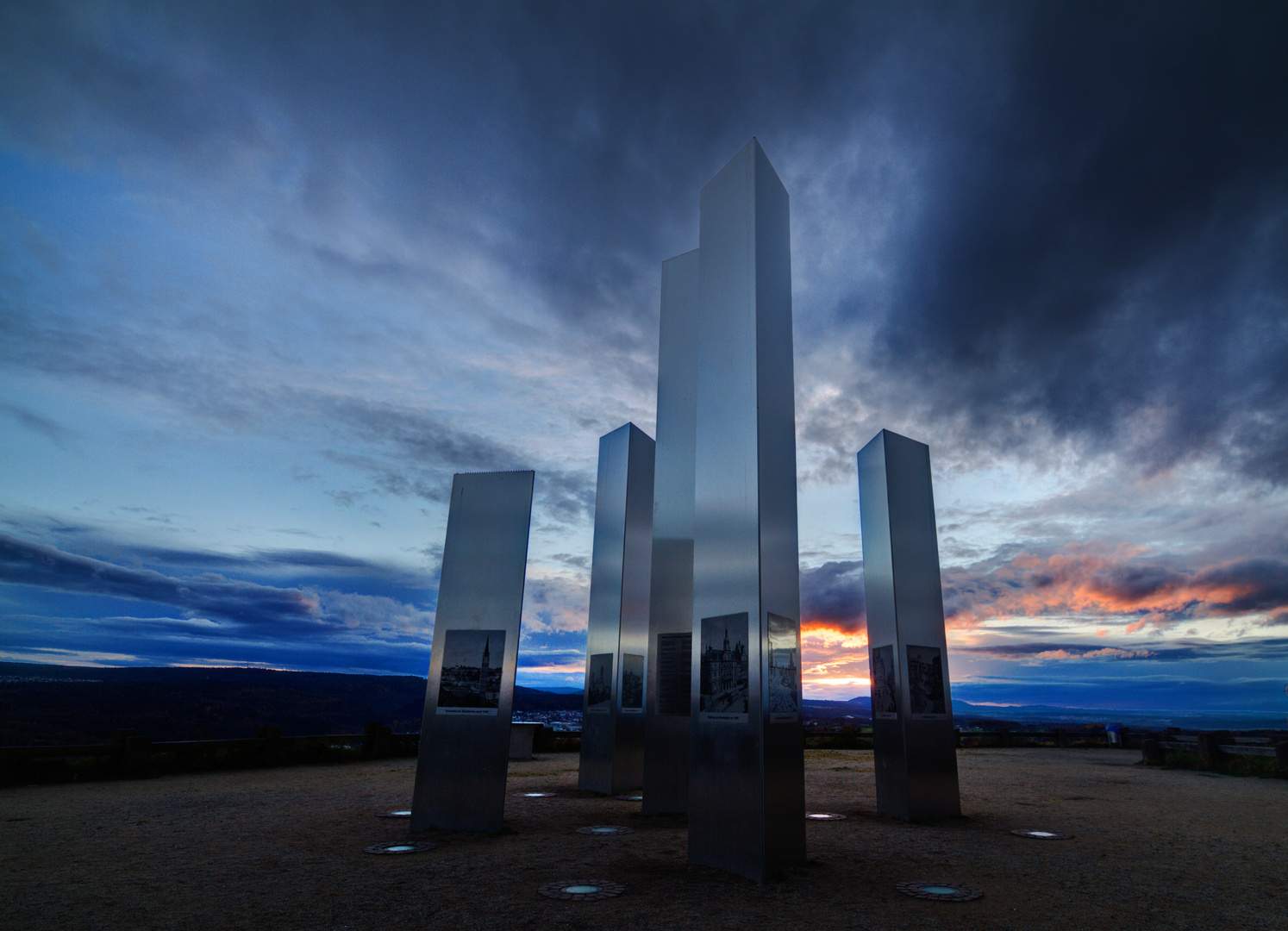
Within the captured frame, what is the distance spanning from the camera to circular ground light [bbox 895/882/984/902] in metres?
6.05

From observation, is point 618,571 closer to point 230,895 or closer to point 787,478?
point 787,478

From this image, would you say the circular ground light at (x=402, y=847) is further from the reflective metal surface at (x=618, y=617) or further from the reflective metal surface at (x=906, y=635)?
the reflective metal surface at (x=906, y=635)

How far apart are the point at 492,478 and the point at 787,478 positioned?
184 inches

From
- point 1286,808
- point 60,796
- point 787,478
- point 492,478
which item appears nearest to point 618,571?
point 492,478

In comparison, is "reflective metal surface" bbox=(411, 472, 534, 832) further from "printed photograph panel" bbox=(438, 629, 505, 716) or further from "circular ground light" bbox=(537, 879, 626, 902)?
"circular ground light" bbox=(537, 879, 626, 902)

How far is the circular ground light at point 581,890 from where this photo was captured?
606 cm

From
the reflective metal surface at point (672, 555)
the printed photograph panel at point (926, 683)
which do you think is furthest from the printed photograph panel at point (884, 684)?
the reflective metal surface at point (672, 555)

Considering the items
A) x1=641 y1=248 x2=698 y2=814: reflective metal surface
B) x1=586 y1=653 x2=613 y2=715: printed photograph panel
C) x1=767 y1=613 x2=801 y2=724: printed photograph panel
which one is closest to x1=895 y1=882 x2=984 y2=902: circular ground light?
x1=767 y1=613 x2=801 y2=724: printed photograph panel

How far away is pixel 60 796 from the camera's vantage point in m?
11.9

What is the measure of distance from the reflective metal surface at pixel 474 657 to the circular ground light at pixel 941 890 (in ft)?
17.4

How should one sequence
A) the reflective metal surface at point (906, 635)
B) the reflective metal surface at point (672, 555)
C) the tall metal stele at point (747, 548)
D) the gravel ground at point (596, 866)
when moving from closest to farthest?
the gravel ground at point (596, 866) → the tall metal stele at point (747, 548) → the reflective metal surface at point (906, 635) → the reflective metal surface at point (672, 555)

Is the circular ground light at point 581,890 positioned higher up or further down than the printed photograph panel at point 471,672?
further down

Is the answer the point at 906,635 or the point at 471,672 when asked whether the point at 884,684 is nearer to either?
the point at 906,635

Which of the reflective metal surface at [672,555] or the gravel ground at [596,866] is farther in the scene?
the reflective metal surface at [672,555]
